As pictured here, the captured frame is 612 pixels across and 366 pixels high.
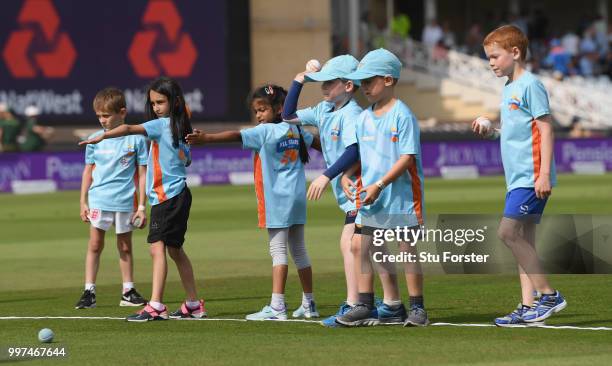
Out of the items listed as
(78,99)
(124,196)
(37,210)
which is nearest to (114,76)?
(78,99)

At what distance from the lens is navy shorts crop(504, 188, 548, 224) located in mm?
9484

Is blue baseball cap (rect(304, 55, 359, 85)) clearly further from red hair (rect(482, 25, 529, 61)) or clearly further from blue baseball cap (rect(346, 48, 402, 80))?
red hair (rect(482, 25, 529, 61))

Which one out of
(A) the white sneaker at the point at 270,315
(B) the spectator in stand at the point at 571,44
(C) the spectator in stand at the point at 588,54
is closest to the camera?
(A) the white sneaker at the point at 270,315

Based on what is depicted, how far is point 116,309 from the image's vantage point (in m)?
11.5

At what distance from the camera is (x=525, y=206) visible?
949cm

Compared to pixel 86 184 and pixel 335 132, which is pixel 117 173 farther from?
pixel 335 132

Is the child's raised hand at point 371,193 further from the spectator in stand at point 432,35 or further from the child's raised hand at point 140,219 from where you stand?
the spectator in stand at point 432,35

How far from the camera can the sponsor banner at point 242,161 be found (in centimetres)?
2867

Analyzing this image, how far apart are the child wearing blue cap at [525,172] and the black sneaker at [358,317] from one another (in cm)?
91

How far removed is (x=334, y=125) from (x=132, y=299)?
266 cm

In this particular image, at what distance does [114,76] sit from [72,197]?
6.95 metres

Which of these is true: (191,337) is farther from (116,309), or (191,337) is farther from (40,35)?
(40,35)

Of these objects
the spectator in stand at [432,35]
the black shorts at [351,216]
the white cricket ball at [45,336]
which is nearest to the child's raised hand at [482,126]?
the black shorts at [351,216]

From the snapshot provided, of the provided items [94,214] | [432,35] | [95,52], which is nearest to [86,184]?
[94,214]
